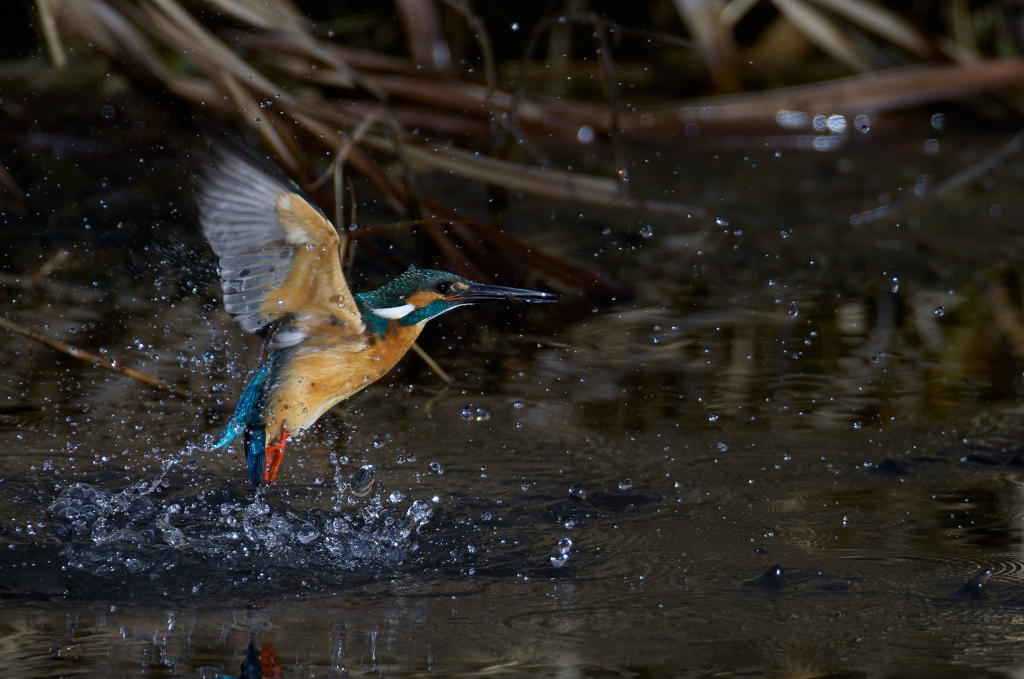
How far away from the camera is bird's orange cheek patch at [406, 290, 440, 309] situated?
2.42 metres

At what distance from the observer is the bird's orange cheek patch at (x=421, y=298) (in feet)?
7.95

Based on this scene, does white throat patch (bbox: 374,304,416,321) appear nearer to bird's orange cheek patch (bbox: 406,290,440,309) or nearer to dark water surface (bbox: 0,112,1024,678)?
bird's orange cheek patch (bbox: 406,290,440,309)

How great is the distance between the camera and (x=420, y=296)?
242cm

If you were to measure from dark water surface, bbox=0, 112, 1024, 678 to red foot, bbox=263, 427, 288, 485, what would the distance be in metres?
0.08

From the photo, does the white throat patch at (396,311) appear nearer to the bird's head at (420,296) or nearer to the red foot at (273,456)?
the bird's head at (420,296)

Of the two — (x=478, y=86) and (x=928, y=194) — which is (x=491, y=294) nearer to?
(x=478, y=86)

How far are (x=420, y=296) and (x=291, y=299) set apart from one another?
0.89 ft

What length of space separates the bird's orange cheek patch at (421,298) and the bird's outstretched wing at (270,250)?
0.12m

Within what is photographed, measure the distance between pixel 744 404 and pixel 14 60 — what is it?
415 cm

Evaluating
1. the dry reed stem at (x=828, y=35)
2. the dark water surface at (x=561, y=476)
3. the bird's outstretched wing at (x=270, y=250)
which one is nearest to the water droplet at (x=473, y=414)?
the dark water surface at (x=561, y=476)

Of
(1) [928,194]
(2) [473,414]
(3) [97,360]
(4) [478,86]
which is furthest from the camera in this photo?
→ (1) [928,194]

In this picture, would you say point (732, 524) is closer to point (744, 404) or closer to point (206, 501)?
point (744, 404)

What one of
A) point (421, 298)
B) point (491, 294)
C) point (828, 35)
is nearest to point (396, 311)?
point (421, 298)

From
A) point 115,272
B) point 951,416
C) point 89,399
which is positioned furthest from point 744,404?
point 115,272
